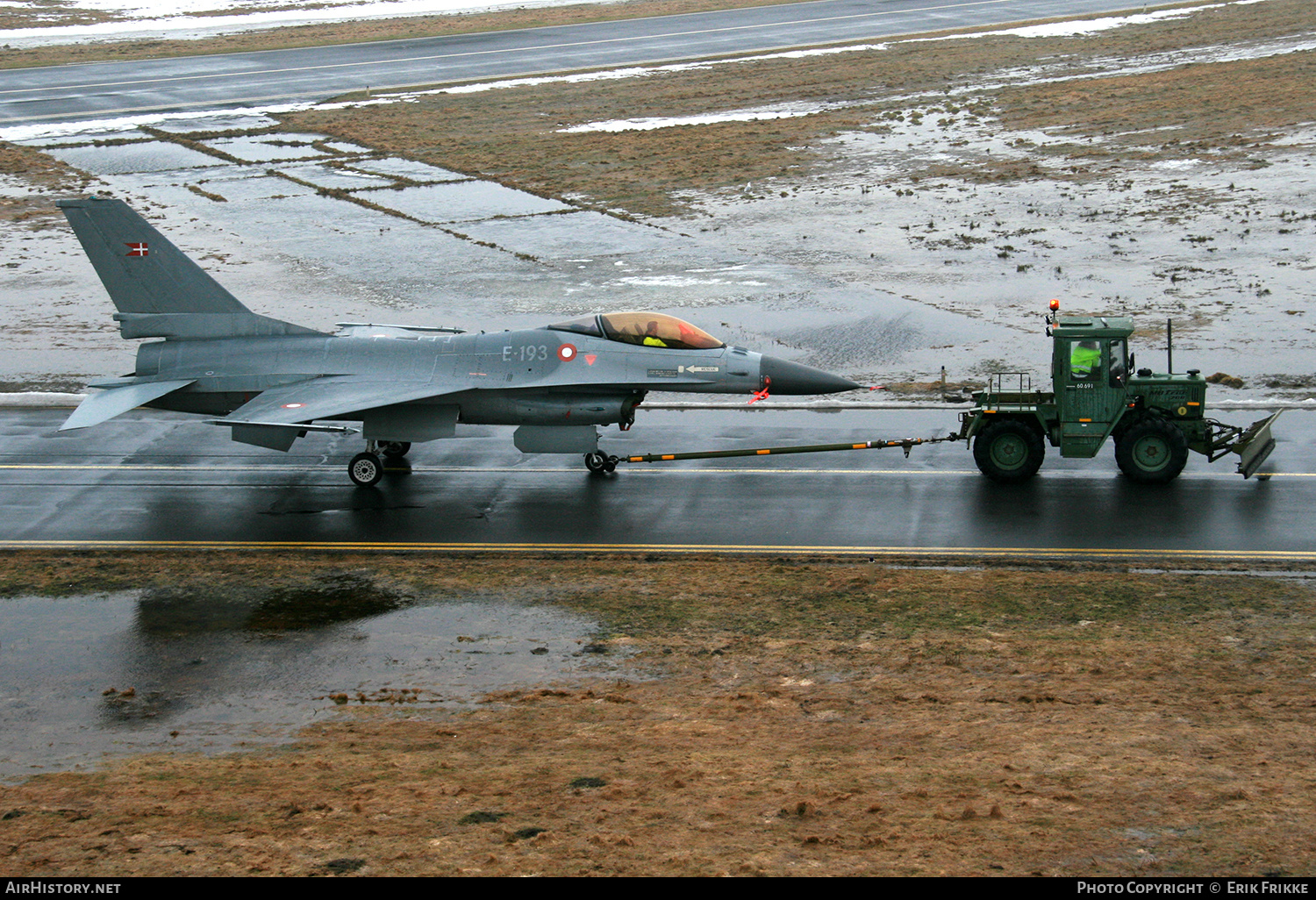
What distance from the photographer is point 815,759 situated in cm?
1187

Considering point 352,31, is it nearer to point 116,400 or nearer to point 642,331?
point 116,400

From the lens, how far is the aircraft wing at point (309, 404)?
2181cm

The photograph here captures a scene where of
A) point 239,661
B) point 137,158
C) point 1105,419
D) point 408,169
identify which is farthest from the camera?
point 137,158

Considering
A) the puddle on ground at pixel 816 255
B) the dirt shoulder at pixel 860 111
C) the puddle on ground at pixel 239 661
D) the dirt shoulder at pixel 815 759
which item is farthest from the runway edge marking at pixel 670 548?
the dirt shoulder at pixel 860 111

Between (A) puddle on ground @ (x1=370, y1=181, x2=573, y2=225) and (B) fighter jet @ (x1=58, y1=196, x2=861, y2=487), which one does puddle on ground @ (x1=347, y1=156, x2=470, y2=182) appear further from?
(B) fighter jet @ (x1=58, y1=196, x2=861, y2=487)

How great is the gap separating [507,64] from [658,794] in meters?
62.2

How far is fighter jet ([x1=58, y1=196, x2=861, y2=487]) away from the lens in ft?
74.9

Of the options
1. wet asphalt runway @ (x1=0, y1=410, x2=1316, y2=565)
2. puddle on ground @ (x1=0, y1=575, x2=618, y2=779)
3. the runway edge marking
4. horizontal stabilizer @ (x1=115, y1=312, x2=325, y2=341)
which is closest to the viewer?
puddle on ground @ (x1=0, y1=575, x2=618, y2=779)

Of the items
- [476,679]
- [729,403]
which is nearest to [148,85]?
[729,403]

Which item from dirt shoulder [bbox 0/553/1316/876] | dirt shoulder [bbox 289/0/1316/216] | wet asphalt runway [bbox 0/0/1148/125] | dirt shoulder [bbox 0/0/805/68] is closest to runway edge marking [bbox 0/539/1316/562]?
dirt shoulder [bbox 0/553/1316/876]

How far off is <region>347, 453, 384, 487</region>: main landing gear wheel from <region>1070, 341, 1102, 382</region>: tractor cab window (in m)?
12.4

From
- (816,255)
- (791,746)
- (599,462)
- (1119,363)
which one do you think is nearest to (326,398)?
(599,462)

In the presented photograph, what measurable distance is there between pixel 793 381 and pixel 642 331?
2927 millimetres

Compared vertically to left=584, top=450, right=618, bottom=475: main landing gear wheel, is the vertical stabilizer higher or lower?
higher
